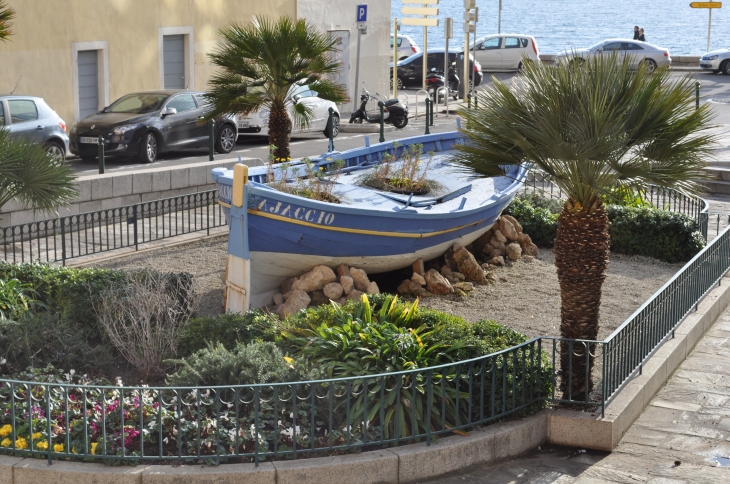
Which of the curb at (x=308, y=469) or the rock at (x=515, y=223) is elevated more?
the rock at (x=515, y=223)

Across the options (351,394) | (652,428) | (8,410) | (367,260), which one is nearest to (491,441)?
(351,394)

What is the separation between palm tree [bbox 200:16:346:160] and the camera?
15.6 metres

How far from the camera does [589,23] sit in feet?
465

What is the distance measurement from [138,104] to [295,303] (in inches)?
462

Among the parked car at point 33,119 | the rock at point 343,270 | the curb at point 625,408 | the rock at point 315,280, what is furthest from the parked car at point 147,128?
the curb at point 625,408

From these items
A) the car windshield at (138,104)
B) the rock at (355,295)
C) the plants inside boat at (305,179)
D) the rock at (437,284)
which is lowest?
the rock at (437,284)

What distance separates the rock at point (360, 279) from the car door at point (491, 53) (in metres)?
30.9

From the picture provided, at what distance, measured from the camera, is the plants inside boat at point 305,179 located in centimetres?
1220

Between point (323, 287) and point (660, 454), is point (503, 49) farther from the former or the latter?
point (660, 454)

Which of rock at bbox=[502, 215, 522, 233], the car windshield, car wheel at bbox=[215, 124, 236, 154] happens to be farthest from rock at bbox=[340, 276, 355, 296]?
car wheel at bbox=[215, 124, 236, 154]

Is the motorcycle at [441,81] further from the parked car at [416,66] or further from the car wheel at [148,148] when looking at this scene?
the car wheel at [148,148]

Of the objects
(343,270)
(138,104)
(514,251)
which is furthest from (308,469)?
(138,104)

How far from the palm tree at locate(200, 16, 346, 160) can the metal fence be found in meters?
1.43

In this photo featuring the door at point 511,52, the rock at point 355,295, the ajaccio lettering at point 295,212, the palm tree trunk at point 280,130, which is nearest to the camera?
the ajaccio lettering at point 295,212
